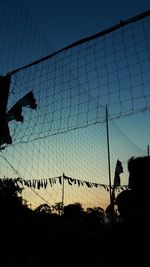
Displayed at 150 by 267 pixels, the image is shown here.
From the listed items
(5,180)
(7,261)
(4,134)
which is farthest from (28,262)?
(5,180)

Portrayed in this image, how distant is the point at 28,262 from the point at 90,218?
2.07 m

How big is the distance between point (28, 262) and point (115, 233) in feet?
18.7

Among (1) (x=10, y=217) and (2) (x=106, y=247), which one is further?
(1) (x=10, y=217)

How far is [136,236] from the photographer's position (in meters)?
1.84

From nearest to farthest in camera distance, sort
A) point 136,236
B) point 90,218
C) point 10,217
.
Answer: point 136,236, point 90,218, point 10,217

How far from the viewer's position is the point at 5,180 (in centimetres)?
1570

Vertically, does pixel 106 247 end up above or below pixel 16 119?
below

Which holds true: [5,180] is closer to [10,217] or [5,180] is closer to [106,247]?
[10,217]

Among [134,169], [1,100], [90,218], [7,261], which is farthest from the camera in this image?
[7,261]

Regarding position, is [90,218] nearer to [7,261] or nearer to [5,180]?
[7,261]

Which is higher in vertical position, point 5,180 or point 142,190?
point 5,180

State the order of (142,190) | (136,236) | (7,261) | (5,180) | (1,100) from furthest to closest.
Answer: (5,180) → (7,261) → (1,100) → (142,190) → (136,236)

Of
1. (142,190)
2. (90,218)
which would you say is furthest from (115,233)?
(90,218)

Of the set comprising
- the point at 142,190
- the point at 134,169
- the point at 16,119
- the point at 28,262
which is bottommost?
the point at 28,262
